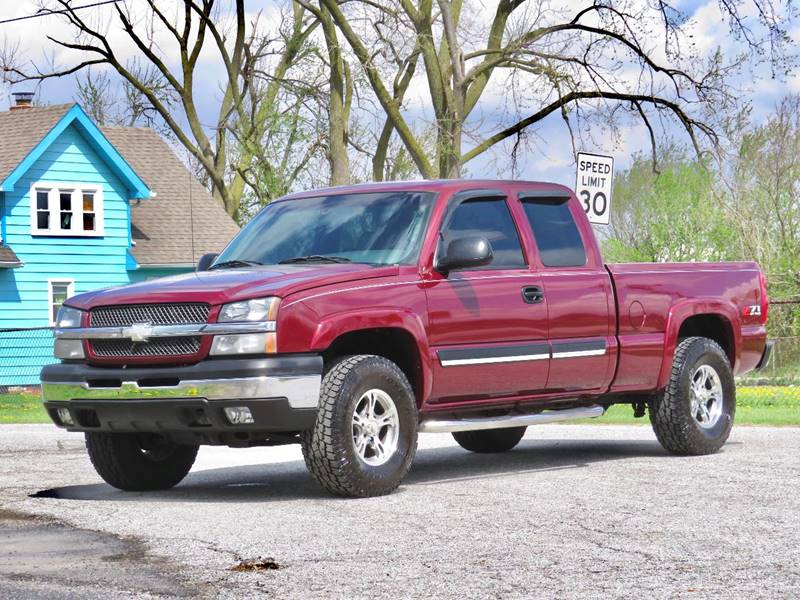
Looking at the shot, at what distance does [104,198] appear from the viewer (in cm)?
A: 4053

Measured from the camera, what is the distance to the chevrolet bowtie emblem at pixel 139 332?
31.0ft

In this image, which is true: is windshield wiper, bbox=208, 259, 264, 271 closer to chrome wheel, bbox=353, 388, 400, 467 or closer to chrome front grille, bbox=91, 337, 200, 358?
chrome front grille, bbox=91, 337, 200, 358

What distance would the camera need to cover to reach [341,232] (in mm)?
10633

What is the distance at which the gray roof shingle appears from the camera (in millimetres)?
42031

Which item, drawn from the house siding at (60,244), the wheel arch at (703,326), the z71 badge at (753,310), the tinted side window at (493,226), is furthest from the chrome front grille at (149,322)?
the house siding at (60,244)

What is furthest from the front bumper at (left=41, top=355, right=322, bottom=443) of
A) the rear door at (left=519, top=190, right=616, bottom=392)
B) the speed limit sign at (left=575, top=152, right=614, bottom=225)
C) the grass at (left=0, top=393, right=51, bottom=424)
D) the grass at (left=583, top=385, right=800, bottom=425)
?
the grass at (left=0, top=393, right=51, bottom=424)

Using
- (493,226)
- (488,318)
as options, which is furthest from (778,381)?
(488,318)

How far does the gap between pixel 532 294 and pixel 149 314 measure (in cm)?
→ 283

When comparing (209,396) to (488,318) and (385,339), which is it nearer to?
(385,339)

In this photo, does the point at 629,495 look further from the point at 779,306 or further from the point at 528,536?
the point at 779,306

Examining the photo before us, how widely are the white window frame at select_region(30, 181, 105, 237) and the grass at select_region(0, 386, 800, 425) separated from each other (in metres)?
10.9

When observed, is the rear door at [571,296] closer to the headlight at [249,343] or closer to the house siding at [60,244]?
the headlight at [249,343]

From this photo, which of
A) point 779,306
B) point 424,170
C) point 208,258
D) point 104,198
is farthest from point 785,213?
point 208,258

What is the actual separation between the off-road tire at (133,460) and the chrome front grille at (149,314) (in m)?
1.00
